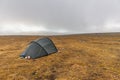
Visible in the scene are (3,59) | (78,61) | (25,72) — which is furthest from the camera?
(3,59)

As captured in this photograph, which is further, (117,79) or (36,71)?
(36,71)

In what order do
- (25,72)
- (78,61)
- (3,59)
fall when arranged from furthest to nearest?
1. (3,59)
2. (78,61)
3. (25,72)

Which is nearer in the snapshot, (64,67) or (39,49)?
(64,67)

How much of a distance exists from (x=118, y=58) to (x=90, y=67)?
7214mm

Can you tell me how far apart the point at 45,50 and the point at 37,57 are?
197cm

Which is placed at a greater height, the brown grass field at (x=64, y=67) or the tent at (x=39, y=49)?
the tent at (x=39, y=49)

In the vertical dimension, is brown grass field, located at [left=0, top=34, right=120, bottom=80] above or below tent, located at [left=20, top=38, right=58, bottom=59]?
below

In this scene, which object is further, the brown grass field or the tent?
the tent

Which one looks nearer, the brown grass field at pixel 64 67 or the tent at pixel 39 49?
the brown grass field at pixel 64 67

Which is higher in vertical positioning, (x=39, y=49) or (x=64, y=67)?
(x=39, y=49)

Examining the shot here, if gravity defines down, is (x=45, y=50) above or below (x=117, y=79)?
above

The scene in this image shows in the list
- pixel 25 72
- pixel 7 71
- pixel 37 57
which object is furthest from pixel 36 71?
pixel 37 57

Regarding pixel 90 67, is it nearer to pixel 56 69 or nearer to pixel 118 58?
pixel 56 69

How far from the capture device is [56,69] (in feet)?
98.2
